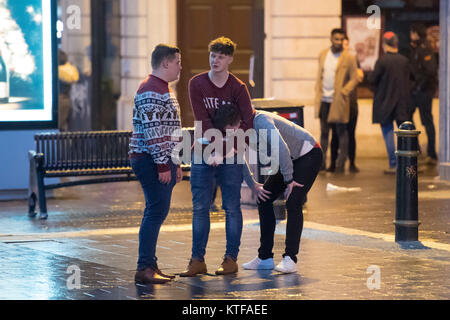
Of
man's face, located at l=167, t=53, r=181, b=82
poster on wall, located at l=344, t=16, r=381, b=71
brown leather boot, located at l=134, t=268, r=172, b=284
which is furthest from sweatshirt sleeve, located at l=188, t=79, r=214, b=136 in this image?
poster on wall, located at l=344, t=16, r=381, b=71

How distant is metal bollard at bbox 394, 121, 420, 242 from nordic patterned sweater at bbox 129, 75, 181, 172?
100 inches

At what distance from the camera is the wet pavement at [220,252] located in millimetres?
7680

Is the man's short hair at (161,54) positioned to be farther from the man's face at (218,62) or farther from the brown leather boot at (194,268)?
the brown leather boot at (194,268)

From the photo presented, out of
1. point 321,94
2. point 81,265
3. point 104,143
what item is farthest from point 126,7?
point 81,265

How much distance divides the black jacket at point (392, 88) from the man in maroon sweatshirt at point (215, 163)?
7.97 metres

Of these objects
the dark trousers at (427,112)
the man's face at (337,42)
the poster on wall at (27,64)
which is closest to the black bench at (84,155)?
the poster on wall at (27,64)

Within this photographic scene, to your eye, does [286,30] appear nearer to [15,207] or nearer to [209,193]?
[15,207]

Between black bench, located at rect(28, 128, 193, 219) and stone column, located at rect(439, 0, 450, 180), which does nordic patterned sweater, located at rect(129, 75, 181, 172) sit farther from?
stone column, located at rect(439, 0, 450, 180)

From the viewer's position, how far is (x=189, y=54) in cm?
1962

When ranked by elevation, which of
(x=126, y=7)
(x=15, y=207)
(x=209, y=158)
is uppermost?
(x=126, y=7)

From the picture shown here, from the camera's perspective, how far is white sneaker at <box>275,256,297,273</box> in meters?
8.34

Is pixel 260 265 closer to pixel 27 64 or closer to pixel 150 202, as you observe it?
pixel 150 202

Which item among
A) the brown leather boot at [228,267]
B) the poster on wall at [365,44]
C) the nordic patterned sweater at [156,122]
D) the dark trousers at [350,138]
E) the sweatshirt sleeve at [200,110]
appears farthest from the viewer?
the poster on wall at [365,44]

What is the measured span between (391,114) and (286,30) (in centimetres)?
342
